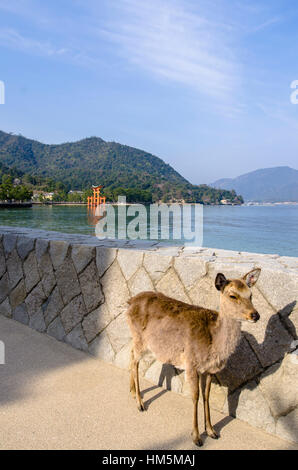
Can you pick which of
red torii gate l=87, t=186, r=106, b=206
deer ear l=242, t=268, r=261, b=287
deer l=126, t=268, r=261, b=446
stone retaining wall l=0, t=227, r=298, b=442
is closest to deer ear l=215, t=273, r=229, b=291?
deer l=126, t=268, r=261, b=446

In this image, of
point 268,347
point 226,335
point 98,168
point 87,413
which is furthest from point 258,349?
point 98,168

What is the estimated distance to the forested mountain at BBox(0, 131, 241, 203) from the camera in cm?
10900

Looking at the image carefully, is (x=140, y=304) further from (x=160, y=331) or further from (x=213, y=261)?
(x=213, y=261)

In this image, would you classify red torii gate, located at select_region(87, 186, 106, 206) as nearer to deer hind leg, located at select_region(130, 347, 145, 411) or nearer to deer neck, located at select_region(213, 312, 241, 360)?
deer hind leg, located at select_region(130, 347, 145, 411)

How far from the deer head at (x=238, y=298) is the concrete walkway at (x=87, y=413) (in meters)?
1.10

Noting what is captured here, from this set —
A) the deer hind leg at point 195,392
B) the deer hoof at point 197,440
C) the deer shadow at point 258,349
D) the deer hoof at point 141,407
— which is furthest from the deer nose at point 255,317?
the deer hoof at point 141,407

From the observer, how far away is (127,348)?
11.9 ft

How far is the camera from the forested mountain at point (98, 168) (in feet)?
358

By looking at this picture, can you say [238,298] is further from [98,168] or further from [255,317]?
[98,168]

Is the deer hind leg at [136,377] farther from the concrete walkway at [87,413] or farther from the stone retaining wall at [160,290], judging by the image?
the stone retaining wall at [160,290]

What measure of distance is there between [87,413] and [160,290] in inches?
51.5

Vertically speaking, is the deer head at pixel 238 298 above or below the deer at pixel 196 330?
above

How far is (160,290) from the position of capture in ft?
11.1

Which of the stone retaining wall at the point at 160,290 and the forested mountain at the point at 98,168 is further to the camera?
the forested mountain at the point at 98,168
